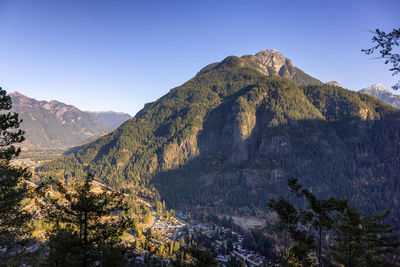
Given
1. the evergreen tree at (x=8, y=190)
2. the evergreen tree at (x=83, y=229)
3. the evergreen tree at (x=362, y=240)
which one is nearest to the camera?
the evergreen tree at (x=83, y=229)

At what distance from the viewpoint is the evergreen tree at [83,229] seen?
16719 millimetres

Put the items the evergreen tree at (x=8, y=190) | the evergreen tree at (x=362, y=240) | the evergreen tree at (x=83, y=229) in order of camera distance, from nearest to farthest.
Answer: the evergreen tree at (x=83, y=229) → the evergreen tree at (x=362, y=240) → the evergreen tree at (x=8, y=190)

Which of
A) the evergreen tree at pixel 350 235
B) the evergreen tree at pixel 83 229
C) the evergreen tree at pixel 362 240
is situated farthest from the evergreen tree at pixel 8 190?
the evergreen tree at pixel 362 240

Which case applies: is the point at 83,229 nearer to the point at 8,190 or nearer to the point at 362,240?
the point at 8,190

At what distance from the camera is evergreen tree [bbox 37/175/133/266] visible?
16719 millimetres

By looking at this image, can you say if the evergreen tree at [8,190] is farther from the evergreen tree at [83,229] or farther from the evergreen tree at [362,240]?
the evergreen tree at [362,240]

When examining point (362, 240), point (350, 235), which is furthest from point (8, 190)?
point (362, 240)

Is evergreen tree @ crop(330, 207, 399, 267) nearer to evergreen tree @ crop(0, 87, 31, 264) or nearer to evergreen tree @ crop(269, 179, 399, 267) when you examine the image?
evergreen tree @ crop(269, 179, 399, 267)

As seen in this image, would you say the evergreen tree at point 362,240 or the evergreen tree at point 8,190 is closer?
the evergreen tree at point 362,240

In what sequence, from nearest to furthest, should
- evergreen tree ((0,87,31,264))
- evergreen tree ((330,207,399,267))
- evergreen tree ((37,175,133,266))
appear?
evergreen tree ((37,175,133,266)), evergreen tree ((330,207,399,267)), evergreen tree ((0,87,31,264))

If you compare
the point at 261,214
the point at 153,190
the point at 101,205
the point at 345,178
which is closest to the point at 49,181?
the point at 101,205

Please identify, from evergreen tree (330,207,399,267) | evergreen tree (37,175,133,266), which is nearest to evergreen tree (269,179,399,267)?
evergreen tree (330,207,399,267)

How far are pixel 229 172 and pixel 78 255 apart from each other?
595 ft

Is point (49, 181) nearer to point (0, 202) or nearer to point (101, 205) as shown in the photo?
point (101, 205)
